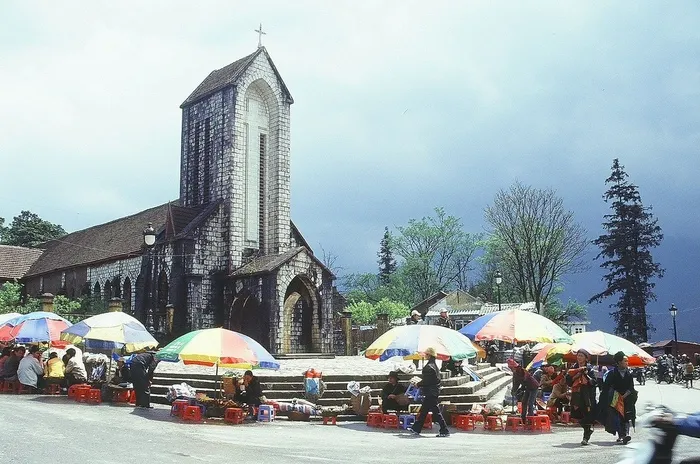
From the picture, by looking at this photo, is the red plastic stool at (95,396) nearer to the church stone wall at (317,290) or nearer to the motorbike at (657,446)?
the church stone wall at (317,290)

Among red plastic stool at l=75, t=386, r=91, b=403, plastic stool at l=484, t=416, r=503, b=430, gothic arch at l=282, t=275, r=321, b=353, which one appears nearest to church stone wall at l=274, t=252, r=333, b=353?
gothic arch at l=282, t=275, r=321, b=353

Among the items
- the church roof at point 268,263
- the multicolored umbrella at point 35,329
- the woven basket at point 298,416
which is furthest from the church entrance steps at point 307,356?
the woven basket at point 298,416

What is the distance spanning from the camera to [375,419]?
15180mm

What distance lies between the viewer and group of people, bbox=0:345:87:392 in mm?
18922

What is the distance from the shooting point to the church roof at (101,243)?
128 feet

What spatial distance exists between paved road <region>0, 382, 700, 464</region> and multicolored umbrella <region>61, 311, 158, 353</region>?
1996mm

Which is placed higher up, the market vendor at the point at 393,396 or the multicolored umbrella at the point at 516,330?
the multicolored umbrella at the point at 516,330

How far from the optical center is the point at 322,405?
17.1 m

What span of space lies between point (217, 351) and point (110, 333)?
4.45 meters

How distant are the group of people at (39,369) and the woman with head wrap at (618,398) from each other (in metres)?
13.6

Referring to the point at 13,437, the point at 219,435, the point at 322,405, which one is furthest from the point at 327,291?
the point at 13,437

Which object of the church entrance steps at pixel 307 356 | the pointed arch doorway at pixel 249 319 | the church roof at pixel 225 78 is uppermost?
the church roof at pixel 225 78

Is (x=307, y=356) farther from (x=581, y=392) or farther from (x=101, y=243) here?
(x=581, y=392)

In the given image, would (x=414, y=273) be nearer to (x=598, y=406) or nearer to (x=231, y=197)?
(x=231, y=197)
